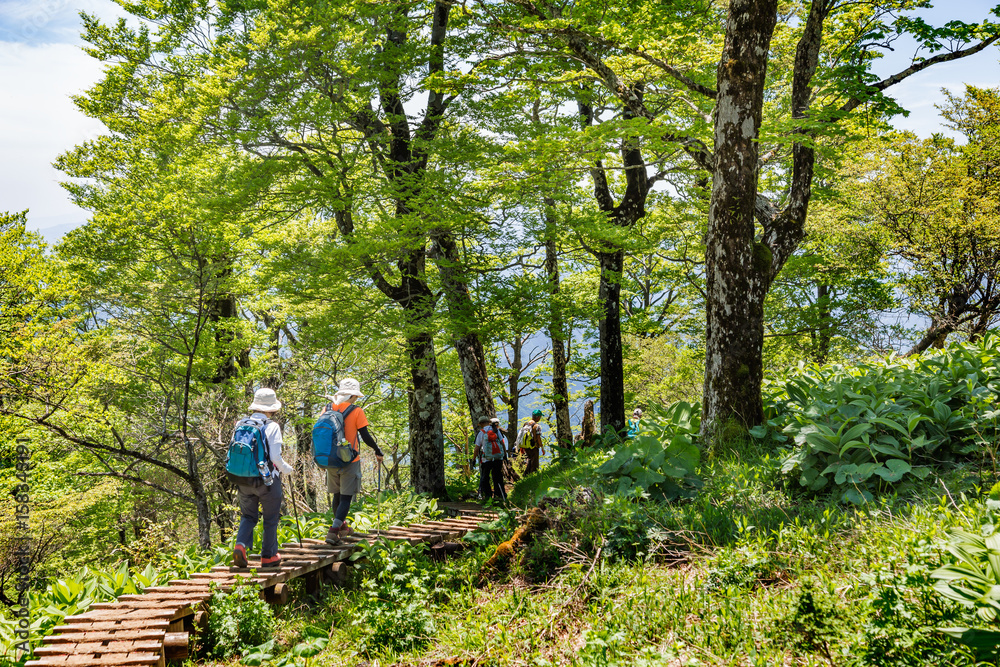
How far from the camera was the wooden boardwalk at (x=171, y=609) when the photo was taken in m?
4.01

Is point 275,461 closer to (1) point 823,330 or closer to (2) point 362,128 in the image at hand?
(2) point 362,128

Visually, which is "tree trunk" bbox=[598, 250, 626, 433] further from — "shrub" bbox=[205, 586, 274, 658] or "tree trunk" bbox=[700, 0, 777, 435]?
"shrub" bbox=[205, 586, 274, 658]

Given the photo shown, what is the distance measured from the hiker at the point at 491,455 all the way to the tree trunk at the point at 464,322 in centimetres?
155

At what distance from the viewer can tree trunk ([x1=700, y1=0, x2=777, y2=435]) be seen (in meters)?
6.83

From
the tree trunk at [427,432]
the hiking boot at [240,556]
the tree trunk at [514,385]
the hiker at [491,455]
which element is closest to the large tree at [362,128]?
the tree trunk at [427,432]

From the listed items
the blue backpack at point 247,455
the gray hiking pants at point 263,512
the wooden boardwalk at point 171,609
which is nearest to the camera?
the wooden boardwalk at point 171,609

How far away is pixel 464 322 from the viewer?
10.8 m

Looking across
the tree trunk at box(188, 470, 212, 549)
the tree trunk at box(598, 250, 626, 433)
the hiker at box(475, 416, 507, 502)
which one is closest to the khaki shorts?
the hiker at box(475, 416, 507, 502)

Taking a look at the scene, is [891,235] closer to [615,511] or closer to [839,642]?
[615,511]

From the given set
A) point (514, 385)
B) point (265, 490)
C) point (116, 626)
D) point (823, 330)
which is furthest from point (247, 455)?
point (823, 330)

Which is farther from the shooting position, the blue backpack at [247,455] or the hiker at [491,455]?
the hiker at [491,455]

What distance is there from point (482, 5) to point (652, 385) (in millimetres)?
16405

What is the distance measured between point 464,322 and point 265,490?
5591mm

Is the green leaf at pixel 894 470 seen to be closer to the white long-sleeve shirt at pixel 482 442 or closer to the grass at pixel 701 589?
the grass at pixel 701 589
